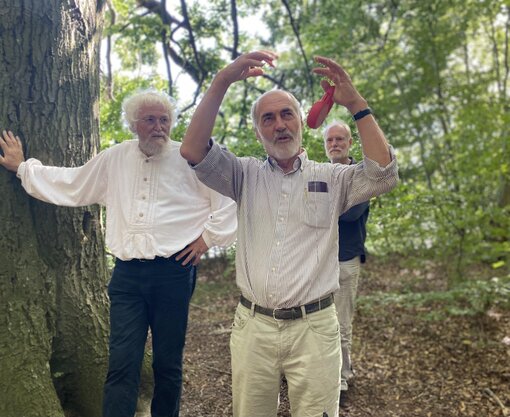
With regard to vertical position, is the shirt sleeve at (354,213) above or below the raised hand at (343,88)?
below

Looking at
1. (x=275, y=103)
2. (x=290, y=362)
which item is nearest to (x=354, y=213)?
(x=275, y=103)

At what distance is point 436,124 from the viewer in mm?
10930

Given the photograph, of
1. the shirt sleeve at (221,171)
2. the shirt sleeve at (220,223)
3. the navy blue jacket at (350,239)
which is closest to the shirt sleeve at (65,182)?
the shirt sleeve at (220,223)

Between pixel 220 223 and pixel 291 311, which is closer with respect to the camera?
pixel 291 311

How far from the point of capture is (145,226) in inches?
103

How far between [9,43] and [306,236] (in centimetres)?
218

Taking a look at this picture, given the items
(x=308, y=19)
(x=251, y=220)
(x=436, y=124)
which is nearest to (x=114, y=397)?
(x=251, y=220)

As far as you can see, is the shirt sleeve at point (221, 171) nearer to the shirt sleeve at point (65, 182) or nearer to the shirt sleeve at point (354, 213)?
Result: the shirt sleeve at point (65, 182)

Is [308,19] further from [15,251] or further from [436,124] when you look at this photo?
[15,251]

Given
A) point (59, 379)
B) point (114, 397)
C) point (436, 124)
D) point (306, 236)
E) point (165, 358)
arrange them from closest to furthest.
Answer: point (306, 236)
point (114, 397)
point (165, 358)
point (59, 379)
point (436, 124)

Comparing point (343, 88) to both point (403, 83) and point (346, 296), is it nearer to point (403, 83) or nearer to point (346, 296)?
point (346, 296)

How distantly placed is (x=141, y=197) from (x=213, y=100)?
0.88 meters

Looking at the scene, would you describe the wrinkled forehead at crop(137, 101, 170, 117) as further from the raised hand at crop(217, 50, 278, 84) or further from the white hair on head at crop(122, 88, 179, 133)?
the raised hand at crop(217, 50, 278, 84)

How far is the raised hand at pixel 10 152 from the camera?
2762mm
